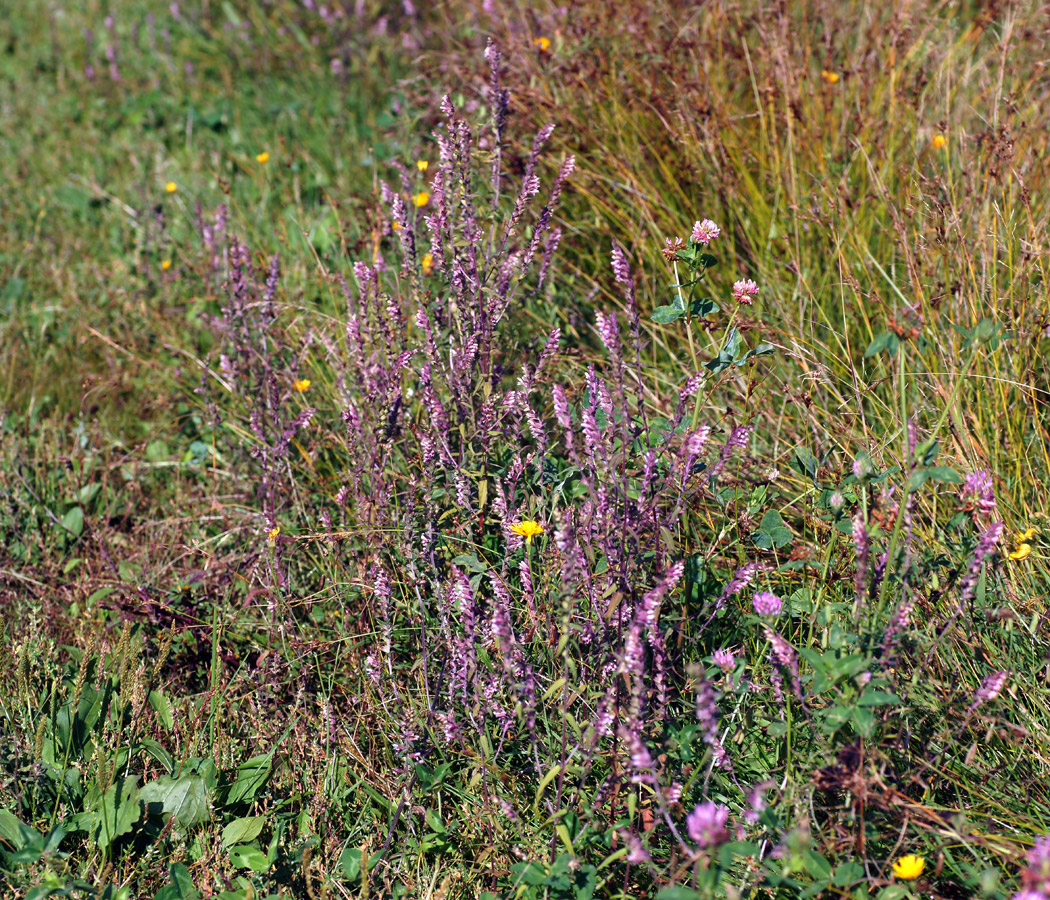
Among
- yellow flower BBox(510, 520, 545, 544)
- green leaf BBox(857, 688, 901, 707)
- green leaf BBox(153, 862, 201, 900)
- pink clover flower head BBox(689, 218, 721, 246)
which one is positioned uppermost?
pink clover flower head BBox(689, 218, 721, 246)

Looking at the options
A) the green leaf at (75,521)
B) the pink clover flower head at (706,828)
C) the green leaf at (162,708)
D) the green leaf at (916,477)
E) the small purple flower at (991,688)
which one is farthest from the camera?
the green leaf at (75,521)

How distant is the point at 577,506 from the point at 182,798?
99 centimetres

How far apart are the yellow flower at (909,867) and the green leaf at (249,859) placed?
1062 millimetres

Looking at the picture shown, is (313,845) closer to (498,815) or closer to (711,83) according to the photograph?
(498,815)

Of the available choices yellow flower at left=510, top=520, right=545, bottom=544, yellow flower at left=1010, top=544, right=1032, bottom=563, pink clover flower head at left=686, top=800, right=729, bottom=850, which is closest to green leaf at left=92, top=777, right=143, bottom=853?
yellow flower at left=510, top=520, right=545, bottom=544

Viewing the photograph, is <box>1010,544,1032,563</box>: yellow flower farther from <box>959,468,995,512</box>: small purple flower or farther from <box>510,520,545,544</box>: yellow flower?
<box>510,520,545,544</box>: yellow flower

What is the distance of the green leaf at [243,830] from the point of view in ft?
5.57

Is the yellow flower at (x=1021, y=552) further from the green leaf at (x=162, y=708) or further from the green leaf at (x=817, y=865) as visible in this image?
the green leaf at (x=162, y=708)

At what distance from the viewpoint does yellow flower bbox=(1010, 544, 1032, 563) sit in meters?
1.76

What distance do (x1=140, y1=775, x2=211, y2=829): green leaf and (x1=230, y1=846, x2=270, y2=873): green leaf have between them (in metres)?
0.11

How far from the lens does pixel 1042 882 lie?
3.26 ft

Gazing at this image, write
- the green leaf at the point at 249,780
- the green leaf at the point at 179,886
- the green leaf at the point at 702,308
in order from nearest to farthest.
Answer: the green leaf at the point at 179,886
the green leaf at the point at 702,308
the green leaf at the point at 249,780

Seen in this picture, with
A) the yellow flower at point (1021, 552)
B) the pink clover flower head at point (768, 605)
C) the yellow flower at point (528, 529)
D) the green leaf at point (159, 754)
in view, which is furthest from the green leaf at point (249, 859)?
the yellow flower at point (1021, 552)

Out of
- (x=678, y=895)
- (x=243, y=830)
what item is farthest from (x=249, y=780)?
(x=678, y=895)
